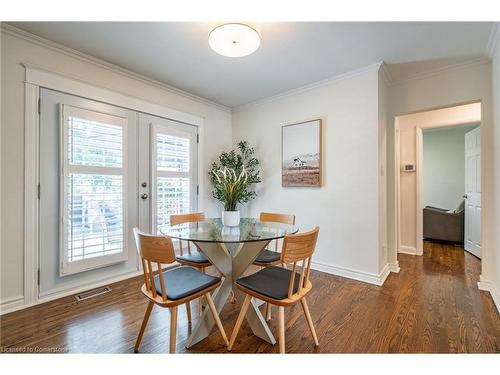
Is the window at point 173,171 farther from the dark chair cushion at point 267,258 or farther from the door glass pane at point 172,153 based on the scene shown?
the dark chair cushion at point 267,258

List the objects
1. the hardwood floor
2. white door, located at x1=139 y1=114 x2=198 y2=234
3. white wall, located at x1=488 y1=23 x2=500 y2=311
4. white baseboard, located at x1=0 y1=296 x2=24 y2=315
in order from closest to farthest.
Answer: the hardwood floor < white baseboard, located at x1=0 y1=296 x2=24 y2=315 < white wall, located at x1=488 y1=23 x2=500 y2=311 < white door, located at x1=139 y1=114 x2=198 y2=234

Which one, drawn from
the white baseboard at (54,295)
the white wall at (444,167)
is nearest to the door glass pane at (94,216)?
Result: the white baseboard at (54,295)

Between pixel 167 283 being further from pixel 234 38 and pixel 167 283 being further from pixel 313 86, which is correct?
pixel 313 86

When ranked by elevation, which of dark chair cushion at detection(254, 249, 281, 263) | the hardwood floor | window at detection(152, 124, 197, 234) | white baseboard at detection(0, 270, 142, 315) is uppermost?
window at detection(152, 124, 197, 234)

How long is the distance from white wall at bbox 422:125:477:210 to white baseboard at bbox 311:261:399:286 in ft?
13.5

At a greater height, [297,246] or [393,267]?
[297,246]

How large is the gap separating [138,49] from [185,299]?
2350 millimetres

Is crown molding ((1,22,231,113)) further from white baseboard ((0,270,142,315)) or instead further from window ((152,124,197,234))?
white baseboard ((0,270,142,315))

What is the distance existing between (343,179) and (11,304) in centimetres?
349

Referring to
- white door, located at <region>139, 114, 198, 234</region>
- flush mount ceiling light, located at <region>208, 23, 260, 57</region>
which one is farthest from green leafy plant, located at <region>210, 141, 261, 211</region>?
flush mount ceiling light, located at <region>208, 23, 260, 57</region>

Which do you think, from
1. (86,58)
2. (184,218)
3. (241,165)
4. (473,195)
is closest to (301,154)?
(241,165)

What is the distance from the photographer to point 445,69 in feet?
8.57

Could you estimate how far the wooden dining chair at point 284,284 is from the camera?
1.34 metres

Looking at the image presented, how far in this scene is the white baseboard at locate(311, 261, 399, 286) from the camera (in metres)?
2.59
